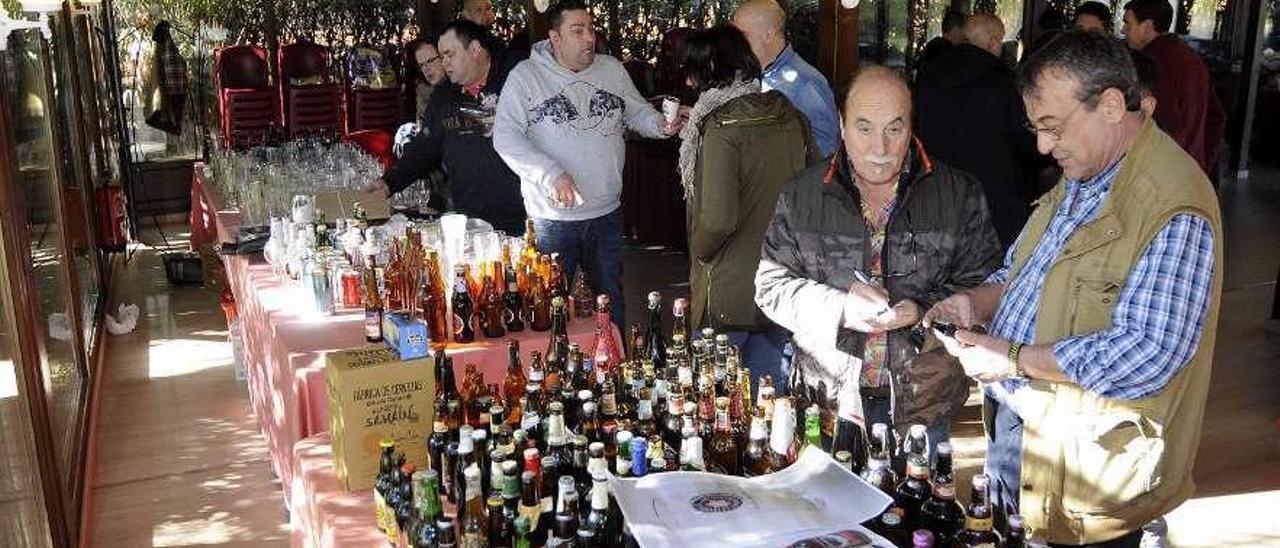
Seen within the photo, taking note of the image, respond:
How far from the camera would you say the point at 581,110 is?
4.24m

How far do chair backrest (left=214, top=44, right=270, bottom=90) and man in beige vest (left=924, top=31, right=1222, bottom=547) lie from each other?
9109 mm

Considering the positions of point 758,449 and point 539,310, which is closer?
point 758,449

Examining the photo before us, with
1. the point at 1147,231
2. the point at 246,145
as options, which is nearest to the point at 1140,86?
the point at 1147,231

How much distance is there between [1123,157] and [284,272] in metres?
2.92

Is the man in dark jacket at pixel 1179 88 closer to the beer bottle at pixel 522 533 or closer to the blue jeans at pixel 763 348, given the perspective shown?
the blue jeans at pixel 763 348

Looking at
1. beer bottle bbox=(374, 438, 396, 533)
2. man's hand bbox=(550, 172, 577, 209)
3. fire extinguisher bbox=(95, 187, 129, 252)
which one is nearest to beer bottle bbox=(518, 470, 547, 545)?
beer bottle bbox=(374, 438, 396, 533)

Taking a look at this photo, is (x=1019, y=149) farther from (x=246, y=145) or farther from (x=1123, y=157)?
(x=246, y=145)

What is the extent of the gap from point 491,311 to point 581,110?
3.96 ft

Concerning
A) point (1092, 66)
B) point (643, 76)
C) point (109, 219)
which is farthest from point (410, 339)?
point (643, 76)

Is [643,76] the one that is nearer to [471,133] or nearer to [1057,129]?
[471,133]

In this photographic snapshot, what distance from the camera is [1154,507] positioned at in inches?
80.0

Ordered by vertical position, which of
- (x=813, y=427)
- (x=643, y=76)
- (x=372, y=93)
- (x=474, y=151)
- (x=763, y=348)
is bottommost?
(x=763, y=348)

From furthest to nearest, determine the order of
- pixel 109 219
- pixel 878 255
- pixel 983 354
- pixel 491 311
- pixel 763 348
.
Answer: pixel 109 219 → pixel 763 348 → pixel 491 311 → pixel 878 255 → pixel 983 354

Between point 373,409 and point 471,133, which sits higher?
point 471,133
